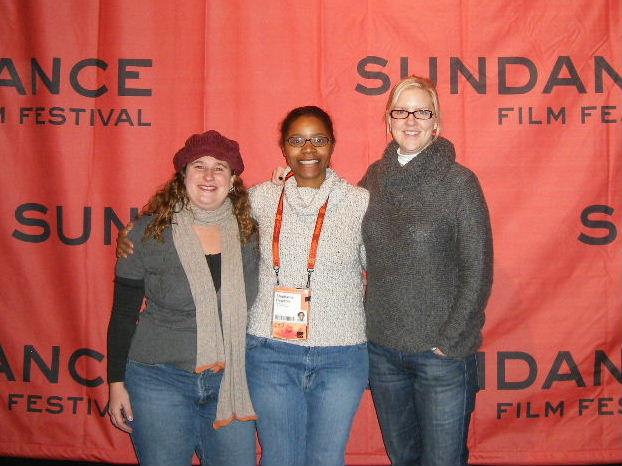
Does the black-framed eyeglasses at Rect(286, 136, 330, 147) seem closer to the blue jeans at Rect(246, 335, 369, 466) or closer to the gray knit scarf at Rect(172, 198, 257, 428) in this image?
the gray knit scarf at Rect(172, 198, 257, 428)

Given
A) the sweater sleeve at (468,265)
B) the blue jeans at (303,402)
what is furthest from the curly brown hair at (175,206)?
the sweater sleeve at (468,265)

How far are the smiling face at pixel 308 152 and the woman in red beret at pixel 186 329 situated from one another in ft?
0.65

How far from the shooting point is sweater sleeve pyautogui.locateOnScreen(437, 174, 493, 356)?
1.39 meters

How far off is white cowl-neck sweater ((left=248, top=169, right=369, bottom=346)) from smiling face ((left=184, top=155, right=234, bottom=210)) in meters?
0.19

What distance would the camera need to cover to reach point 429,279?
4.70ft

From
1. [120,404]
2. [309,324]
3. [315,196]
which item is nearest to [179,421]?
[120,404]

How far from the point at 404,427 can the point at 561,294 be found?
1.08 meters

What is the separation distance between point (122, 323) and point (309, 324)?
0.58 metres

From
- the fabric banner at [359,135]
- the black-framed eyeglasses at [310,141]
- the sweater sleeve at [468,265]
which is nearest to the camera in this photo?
the sweater sleeve at [468,265]

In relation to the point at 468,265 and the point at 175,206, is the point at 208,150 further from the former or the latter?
the point at 468,265

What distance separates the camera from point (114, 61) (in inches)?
85.6

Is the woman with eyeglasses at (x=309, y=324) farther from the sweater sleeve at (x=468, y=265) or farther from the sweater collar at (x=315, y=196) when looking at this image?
the sweater sleeve at (x=468, y=265)

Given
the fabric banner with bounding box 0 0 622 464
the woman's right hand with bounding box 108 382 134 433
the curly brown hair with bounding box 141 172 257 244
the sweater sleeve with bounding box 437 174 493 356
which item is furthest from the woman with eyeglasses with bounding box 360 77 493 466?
the woman's right hand with bounding box 108 382 134 433

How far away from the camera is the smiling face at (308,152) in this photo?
1.59 metres
